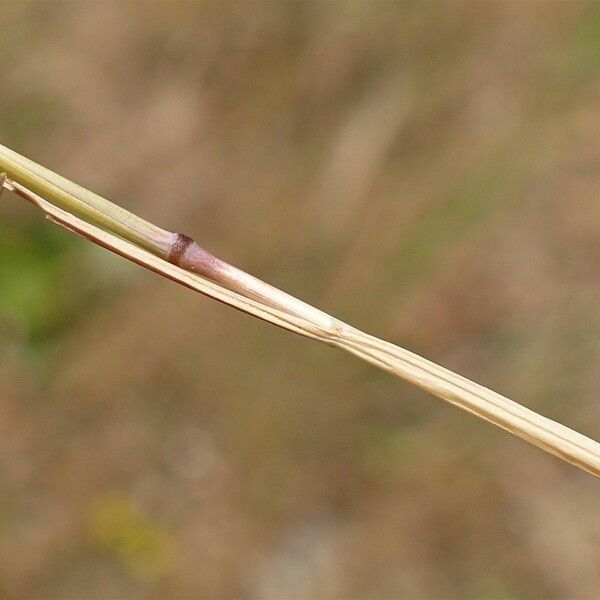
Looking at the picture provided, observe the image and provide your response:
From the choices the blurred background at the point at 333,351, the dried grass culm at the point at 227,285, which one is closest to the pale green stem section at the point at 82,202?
the dried grass culm at the point at 227,285

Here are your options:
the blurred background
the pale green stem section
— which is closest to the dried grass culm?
the pale green stem section

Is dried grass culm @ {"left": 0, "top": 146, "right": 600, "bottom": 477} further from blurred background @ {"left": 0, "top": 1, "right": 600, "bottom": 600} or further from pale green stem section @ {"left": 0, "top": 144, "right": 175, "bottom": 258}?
blurred background @ {"left": 0, "top": 1, "right": 600, "bottom": 600}

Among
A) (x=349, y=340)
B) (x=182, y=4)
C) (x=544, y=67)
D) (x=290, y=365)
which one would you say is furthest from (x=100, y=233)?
(x=182, y=4)

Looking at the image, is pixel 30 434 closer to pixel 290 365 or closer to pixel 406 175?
pixel 290 365

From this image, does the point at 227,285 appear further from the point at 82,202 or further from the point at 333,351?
the point at 333,351

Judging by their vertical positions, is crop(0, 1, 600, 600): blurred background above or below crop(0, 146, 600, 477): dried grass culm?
above

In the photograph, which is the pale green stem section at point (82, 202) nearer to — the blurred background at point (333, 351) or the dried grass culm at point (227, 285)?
the dried grass culm at point (227, 285)

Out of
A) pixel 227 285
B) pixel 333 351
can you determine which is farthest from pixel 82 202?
pixel 333 351
